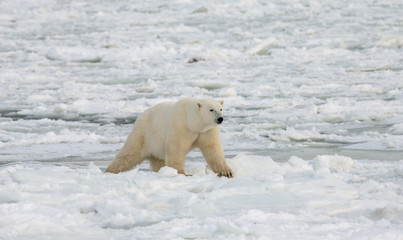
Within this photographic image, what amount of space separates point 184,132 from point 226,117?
3.11 metres

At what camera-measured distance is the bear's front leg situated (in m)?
4.45

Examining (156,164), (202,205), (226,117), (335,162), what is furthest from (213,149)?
(226,117)

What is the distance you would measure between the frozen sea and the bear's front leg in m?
0.08

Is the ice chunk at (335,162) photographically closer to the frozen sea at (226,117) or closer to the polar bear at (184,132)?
the frozen sea at (226,117)

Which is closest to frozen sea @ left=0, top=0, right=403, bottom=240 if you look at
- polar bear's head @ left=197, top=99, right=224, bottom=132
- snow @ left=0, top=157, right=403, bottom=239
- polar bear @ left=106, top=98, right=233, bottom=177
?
snow @ left=0, top=157, right=403, bottom=239

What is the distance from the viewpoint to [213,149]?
4551 millimetres

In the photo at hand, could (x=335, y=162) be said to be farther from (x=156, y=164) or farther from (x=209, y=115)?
(x=156, y=164)

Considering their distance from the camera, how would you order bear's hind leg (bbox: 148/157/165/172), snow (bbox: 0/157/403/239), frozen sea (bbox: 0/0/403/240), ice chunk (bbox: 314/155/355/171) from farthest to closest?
bear's hind leg (bbox: 148/157/165/172) < ice chunk (bbox: 314/155/355/171) < frozen sea (bbox: 0/0/403/240) < snow (bbox: 0/157/403/239)

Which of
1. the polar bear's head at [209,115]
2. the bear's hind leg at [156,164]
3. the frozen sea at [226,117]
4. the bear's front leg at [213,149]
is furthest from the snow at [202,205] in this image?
the bear's hind leg at [156,164]

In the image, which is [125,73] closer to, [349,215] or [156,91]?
[156,91]

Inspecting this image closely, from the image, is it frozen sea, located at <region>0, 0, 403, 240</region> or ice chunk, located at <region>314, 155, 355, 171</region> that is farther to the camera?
ice chunk, located at <region>314, 155, 355, 171</region>

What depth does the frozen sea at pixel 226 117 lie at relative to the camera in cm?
310

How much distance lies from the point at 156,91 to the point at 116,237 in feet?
22.0

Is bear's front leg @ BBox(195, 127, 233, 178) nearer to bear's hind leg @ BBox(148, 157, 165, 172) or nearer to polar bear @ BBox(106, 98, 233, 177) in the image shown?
polar bear @ BBox(106, 98, 233, 177)
